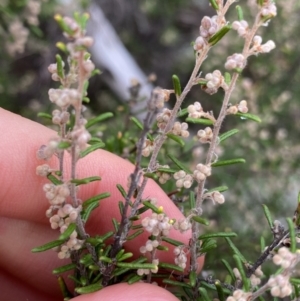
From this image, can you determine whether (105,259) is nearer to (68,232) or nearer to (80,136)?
(68,232)

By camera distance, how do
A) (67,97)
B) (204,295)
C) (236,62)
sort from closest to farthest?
(67,97) < (236,62) < (204,295)

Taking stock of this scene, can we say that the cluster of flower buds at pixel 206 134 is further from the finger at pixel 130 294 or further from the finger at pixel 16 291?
the finger at pixel 16 291

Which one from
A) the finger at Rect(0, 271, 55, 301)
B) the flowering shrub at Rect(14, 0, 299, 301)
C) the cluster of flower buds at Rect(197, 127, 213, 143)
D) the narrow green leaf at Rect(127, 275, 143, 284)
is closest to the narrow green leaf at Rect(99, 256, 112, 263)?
the flowering shrub at Rect(14, 0, 299, 301)

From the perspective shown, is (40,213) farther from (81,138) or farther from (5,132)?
(81,138)

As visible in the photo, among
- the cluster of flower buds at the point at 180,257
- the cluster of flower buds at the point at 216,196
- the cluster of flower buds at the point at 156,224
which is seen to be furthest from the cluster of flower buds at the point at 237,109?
the cluster of flower buds at the point at 180,257

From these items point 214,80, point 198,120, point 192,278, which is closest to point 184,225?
point 192,278

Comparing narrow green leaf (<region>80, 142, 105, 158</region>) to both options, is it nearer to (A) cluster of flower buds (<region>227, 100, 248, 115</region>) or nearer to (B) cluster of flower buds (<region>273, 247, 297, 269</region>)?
(A) cluster of flower buds (<region>227, 100, 248, 115</region>)
